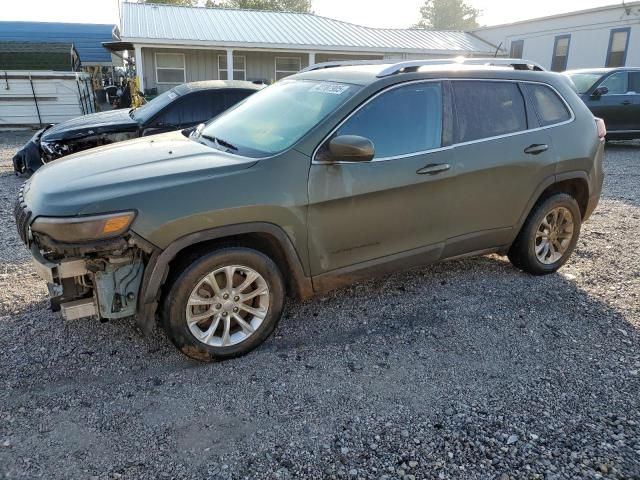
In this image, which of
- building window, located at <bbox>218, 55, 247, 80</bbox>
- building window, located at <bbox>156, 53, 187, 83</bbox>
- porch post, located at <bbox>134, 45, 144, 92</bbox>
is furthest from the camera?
building window, located at <bbox>218, 55, 247, 80</bbox>

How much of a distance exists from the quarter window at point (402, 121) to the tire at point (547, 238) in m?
1.33

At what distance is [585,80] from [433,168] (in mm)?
10831

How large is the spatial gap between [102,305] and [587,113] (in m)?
4.25

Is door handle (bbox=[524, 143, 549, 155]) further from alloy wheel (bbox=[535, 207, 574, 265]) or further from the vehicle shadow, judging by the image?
the vehicle shadow

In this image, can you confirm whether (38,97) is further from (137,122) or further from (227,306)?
(227,306)

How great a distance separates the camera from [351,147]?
3191mm

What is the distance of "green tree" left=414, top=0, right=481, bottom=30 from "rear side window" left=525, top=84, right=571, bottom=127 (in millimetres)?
67679

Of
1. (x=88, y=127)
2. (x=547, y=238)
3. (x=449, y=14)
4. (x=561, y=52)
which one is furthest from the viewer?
(x=449, y=14)

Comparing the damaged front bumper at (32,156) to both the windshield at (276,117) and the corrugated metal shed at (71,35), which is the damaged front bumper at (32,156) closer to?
the windshield at (276,117)

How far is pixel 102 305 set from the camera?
293 cm

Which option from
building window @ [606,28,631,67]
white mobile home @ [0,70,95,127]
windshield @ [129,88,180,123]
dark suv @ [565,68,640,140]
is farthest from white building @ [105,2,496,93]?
windshield @ [129,88,180,123]

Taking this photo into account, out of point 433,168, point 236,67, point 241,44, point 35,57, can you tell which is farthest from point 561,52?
point 433,168

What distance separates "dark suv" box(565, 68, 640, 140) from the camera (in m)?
12.0

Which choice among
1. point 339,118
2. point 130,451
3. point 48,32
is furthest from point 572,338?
point 48,32
